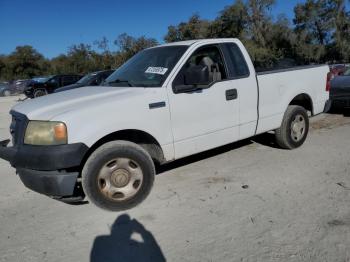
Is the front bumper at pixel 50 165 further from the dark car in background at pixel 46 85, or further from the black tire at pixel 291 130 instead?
the dark car in background at pixel 46 85

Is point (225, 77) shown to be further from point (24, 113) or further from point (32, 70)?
point (32, 70)

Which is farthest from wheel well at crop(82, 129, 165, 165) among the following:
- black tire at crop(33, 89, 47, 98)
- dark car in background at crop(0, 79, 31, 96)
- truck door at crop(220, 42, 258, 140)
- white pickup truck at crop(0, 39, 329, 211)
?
dark car in background at crop(0, 79, 31, 96)

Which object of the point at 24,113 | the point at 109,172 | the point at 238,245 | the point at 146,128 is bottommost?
the point at 238,245

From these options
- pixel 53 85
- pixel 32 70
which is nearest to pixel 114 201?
pixel 53 85

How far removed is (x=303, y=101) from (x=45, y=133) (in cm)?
452

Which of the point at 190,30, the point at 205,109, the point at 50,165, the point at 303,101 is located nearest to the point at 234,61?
the point at 205,109

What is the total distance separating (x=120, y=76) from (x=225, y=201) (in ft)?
7.41

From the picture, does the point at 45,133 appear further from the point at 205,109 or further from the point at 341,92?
the point at 341,92

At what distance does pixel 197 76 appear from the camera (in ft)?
13.7

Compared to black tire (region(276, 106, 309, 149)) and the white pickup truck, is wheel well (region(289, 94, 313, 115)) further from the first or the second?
the white pickup truck

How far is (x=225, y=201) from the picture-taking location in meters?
4.05

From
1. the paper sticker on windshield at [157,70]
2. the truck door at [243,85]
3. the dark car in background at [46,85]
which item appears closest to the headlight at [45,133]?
the paper sticker on windshield at [157,70]

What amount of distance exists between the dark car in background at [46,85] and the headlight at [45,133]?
2001 centimetres

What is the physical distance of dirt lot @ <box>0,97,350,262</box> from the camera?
3.08m
